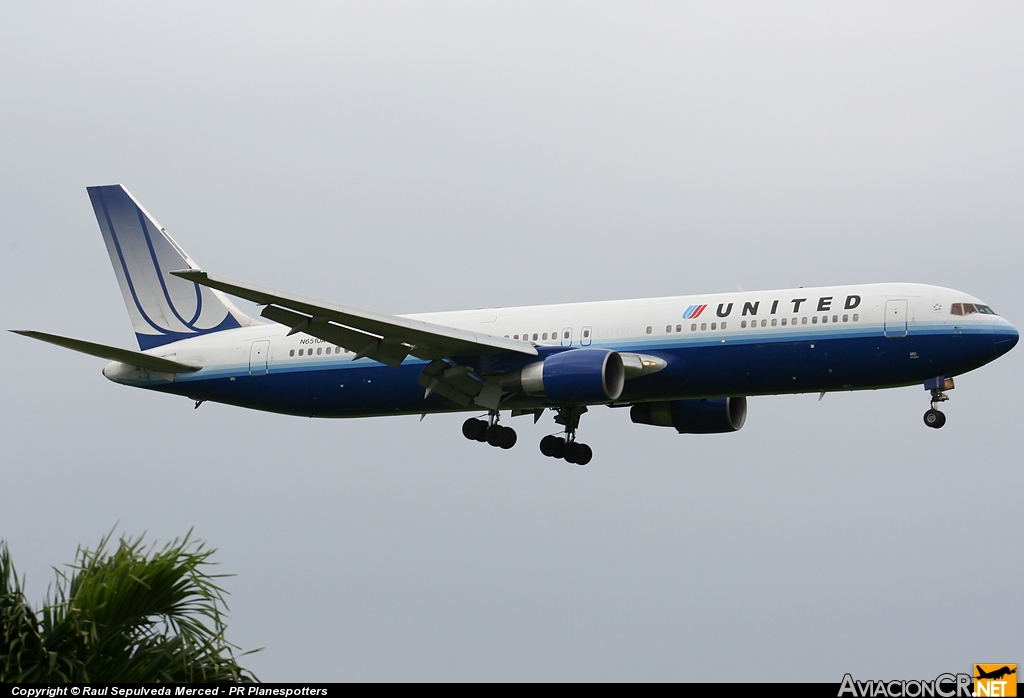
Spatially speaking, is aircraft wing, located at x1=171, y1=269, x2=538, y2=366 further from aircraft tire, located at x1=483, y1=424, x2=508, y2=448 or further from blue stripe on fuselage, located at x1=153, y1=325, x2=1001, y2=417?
aircraft tire, located at x1=483, y1=424, x2=508, y2=448

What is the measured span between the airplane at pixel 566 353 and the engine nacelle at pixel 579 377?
0.04 metres

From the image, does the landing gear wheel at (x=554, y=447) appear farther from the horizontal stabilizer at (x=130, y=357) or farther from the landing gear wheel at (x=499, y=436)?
the horizontal stabilizer at (x=130, y=357)

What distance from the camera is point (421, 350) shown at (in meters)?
40.3

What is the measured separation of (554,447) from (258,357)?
32.5 feet

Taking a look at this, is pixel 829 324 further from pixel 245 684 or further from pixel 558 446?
pixel 245 684

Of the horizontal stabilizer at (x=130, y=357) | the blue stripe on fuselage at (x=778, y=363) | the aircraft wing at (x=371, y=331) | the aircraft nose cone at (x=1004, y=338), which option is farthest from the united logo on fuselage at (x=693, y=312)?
the horizontal stabilizer at (x=130, y=357)

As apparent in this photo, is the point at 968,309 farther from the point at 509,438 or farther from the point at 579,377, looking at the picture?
the point at 509,438

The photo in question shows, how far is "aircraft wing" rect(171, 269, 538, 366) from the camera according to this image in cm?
3588

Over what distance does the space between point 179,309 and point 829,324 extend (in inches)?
860

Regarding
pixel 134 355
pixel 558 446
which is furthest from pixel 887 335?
pixel 134 355

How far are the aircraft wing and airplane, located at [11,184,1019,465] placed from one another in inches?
2.4

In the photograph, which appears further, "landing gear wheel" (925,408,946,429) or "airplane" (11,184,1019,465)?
"landing gear wheel" (925,408,946,429)

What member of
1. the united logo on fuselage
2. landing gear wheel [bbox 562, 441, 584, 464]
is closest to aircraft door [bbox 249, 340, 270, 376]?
landing gear wheel [bbox 562, 441, 584, 464]

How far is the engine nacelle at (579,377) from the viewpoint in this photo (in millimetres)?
38438
